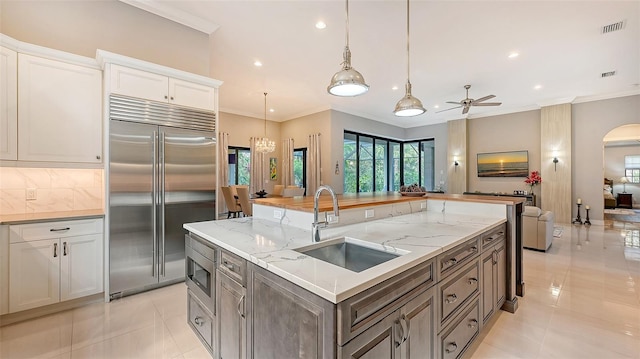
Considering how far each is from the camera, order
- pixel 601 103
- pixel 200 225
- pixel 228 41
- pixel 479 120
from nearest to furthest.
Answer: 1. pixel 200 225
2. pixel 228 41
3. pixel 601 103
4. pixel 479 120

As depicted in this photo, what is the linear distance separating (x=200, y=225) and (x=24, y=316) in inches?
72.1

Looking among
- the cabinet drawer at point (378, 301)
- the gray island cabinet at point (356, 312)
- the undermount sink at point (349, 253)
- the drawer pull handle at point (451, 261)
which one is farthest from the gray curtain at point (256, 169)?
the cabinet drawer at point (378, 301)

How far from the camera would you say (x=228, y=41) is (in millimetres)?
3926

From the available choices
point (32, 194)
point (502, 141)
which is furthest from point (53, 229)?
point (502, 141)

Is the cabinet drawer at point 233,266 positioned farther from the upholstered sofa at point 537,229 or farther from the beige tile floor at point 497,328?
the upholstered sofa at point 537,229

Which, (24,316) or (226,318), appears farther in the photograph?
(24,316)

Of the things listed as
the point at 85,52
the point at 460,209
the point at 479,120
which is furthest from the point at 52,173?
the point at 479,120

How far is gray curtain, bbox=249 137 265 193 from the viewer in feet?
26.5

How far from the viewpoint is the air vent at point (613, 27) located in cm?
345

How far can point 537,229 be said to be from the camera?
169 inches

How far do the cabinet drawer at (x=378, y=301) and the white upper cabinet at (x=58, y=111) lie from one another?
3.09 meters

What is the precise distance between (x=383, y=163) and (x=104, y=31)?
8300mm

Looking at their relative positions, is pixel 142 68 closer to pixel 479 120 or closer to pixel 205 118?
pixel 205 118

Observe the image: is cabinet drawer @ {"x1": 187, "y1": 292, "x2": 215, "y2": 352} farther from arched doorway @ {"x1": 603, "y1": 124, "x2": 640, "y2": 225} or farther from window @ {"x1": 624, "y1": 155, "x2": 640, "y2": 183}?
window @ {"x1": 624, "y1": 155, "x2": 640, "y2": 183}
